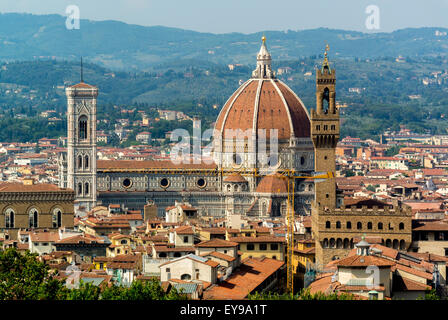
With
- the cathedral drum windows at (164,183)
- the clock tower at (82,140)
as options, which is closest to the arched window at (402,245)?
the clock tower at (82,140)

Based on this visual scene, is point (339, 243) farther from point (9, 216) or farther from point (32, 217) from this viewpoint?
point (9, 216)

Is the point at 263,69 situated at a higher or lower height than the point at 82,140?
higher

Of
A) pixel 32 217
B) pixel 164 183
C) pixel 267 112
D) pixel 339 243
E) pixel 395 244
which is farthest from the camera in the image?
pixel 267 112

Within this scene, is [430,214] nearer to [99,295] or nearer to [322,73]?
[322,73]

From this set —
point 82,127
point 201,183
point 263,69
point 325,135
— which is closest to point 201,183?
point 201,183

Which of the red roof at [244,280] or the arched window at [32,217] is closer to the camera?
the red roof at [244,280]

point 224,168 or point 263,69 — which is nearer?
point 224,168

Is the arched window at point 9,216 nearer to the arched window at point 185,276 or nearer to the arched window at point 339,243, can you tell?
the arched window at point 339,243

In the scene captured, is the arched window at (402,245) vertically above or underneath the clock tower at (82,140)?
underneath
